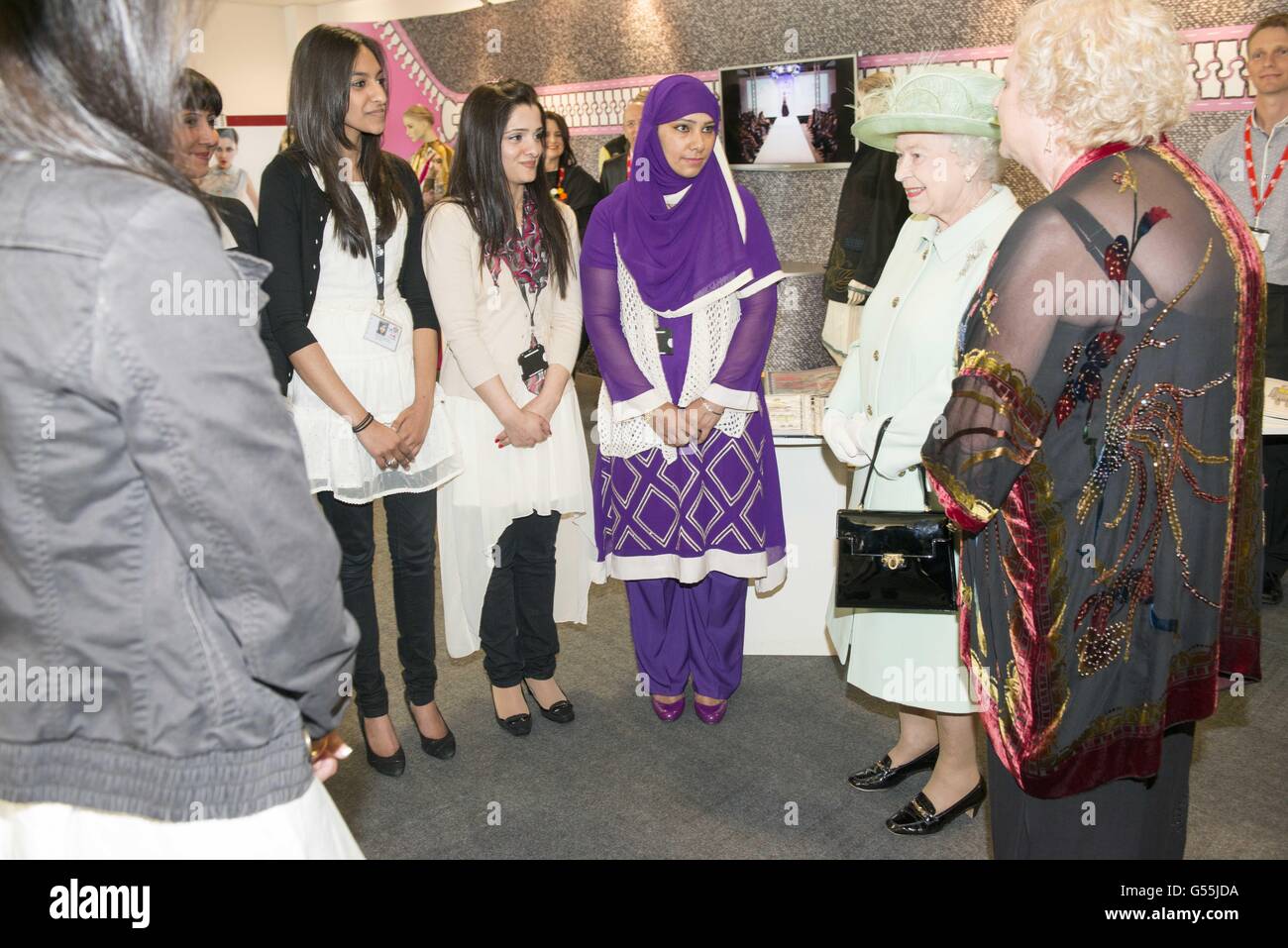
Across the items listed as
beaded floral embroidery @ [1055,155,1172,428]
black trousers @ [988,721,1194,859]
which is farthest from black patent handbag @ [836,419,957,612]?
beaded floral embroidery @ [1055,155,1172,428]

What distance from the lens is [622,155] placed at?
720cm

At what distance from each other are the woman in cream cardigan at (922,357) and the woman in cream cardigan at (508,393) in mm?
782

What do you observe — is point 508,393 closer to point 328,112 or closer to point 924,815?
point 328,112

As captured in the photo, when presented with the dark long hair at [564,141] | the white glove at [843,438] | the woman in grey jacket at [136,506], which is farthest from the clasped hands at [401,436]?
the dark long hair at [564,141]

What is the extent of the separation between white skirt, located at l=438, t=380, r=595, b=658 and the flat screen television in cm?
453

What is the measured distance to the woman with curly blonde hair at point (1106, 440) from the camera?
1.43m

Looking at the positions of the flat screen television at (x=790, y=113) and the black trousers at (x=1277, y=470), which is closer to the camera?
the black trousers at (x=1277, y=470)

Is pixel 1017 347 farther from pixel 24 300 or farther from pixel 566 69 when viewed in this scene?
pixel 566 69

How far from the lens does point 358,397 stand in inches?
104

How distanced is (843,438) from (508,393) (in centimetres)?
90

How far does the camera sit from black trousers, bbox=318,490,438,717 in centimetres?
269

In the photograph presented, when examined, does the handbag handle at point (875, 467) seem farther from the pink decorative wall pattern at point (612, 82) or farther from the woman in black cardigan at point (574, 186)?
the woman in black cardigan at point (574, 186)

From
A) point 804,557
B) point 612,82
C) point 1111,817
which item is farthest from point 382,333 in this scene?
point 612,82
